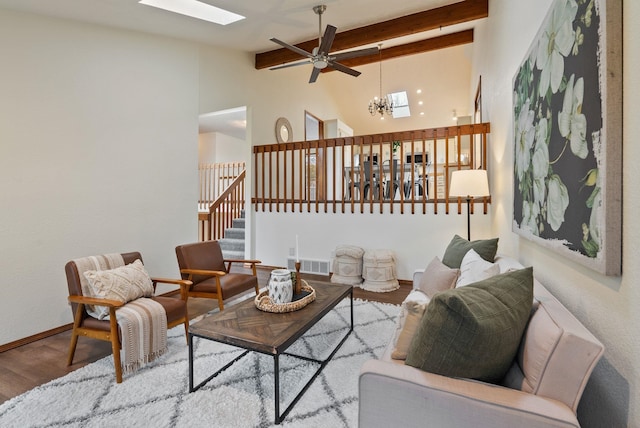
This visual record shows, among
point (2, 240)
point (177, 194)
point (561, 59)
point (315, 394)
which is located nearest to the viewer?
point (561, 59)

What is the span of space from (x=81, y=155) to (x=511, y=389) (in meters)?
3.75

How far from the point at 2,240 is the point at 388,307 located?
3538mm

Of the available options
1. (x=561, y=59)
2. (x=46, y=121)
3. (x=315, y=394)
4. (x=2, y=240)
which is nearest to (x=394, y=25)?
(x=561, y=59)

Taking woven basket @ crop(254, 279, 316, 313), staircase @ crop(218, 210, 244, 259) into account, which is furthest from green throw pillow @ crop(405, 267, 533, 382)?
staircase @ crop(218, 210, 244, 259)

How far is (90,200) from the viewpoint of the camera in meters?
3.11

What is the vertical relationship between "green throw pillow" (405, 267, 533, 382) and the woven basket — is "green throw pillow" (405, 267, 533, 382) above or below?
above

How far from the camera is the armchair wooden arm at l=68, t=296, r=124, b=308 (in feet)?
6.79

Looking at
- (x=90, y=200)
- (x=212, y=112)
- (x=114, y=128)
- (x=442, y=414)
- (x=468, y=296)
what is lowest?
(x=442, y=414)

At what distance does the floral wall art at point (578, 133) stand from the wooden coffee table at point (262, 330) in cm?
139

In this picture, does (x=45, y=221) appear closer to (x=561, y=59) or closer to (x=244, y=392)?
(x=244, y=392)

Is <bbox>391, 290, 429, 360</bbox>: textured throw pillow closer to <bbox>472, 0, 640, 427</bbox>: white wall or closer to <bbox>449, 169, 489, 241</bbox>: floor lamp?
<bbox>472, 0, 640, 427</bbox>: white wall

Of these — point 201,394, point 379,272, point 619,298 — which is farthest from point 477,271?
point 379,272

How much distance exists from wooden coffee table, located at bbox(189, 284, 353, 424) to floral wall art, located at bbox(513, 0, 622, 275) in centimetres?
139

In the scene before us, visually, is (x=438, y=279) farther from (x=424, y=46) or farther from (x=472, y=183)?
(x=424, y=46)
